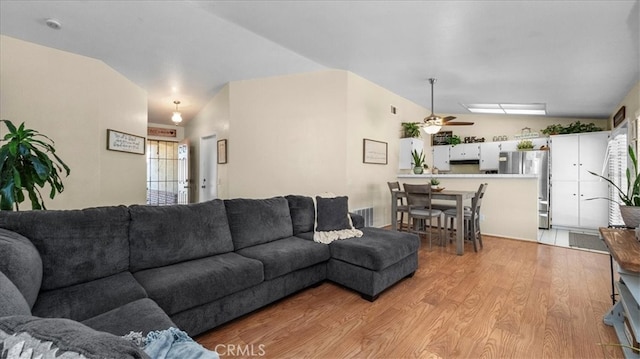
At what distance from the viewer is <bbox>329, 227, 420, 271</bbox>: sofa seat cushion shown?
2359mm

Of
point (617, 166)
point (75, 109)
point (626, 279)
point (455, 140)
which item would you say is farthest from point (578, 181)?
point (75, 109)

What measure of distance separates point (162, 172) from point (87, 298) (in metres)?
6.16

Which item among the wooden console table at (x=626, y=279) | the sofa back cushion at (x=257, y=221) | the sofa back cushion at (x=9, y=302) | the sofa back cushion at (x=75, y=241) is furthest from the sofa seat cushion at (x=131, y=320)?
the wooden console table at (x=626, y=279)

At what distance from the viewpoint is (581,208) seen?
520 centimetres

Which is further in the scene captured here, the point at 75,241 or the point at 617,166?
the point at 617,166

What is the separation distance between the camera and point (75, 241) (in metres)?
1.70

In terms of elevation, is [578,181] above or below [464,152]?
below

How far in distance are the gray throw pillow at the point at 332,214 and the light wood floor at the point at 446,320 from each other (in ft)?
1.96

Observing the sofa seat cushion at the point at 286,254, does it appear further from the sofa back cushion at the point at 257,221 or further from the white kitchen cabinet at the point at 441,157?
the white kitchen cabinet at the point at 441,157

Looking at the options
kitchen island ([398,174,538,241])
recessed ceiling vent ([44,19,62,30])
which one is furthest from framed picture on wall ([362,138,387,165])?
recessed ceiling vent ([44,19,62,30])

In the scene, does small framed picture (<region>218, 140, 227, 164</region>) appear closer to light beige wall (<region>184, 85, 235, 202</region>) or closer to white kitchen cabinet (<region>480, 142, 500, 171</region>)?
light beige wall (<region>184, 85, 235, 202</region>)

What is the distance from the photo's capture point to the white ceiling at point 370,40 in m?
2.50

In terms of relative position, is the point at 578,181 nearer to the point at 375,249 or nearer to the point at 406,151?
the point at 406,151

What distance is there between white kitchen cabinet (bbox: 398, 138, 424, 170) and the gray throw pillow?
2984 millimetres
